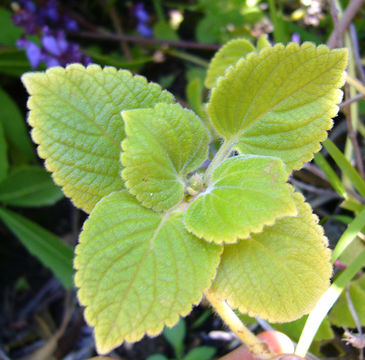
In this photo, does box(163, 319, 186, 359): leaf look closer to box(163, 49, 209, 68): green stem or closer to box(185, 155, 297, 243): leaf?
box(185, 155, 297, 243): leaf

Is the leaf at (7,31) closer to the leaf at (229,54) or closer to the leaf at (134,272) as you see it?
the leaf at (229,54)

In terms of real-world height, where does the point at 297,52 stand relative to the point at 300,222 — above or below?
above

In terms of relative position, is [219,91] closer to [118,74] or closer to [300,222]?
[118,74]

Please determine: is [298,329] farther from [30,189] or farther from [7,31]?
[7,31]

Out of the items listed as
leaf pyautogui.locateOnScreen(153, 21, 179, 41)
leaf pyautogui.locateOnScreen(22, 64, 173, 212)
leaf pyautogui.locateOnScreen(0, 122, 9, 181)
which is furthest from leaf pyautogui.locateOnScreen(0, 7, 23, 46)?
leaf pyautogui.locateOnScreen(22, 64, 173, 212)

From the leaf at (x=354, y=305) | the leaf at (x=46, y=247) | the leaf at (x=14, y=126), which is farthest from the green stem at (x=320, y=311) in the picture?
the leaf at (x=14, y=126)

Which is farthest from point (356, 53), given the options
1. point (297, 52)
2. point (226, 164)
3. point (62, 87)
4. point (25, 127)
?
point (25, 127)
